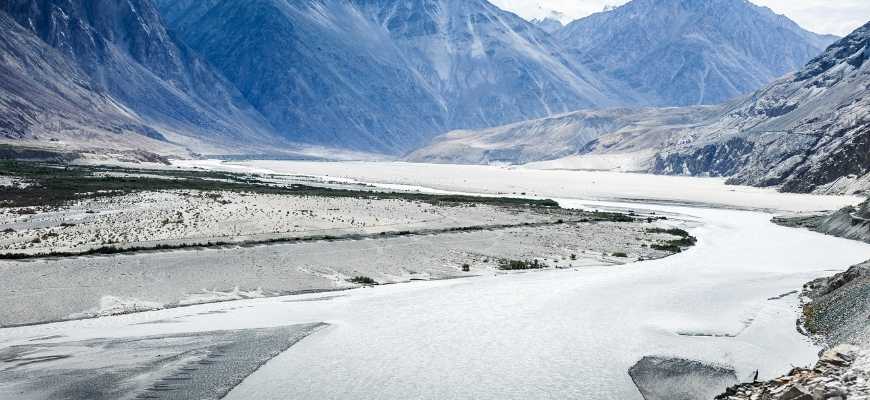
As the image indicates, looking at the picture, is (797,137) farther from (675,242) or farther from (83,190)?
(83,190)

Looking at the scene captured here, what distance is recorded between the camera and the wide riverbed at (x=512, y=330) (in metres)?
18.2

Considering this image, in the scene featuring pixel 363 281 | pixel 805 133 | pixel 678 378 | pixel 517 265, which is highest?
pixel 805 133

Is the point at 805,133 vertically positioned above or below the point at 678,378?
above

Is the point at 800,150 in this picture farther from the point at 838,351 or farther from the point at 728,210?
the point at 838,351

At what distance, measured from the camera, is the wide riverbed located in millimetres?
18188

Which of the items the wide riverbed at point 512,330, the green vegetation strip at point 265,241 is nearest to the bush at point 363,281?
the wide riverbed at point 512,330

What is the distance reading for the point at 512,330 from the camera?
78.3ft

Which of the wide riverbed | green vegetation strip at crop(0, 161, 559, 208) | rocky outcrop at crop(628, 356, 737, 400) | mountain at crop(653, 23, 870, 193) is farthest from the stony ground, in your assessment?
mountain at crop(653, 23, 870, 193)

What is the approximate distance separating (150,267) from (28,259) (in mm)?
4858

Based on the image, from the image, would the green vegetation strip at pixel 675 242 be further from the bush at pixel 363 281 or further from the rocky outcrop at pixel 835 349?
the bush at pixel 363 281

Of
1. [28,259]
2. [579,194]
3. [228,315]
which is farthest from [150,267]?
[579,194]

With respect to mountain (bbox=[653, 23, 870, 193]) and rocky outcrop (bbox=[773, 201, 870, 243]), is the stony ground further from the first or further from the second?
mountain (bbox=[653, 23, 870, 193])

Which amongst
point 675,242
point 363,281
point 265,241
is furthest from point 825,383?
point 675,242

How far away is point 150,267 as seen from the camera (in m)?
31.3
